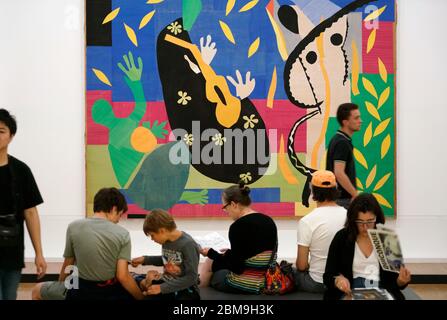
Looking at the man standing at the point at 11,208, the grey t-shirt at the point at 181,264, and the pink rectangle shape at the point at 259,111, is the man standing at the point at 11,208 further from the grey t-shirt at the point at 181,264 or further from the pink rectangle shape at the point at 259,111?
the pink rectangle shape at the point at 259,111

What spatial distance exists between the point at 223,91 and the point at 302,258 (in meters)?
2.55

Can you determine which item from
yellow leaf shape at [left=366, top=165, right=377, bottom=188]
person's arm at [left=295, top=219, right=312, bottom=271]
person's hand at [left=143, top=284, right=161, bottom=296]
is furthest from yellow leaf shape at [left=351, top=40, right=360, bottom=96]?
person's hand at [left=143, top=284, right=161, bottom=296]

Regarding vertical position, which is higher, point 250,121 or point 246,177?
point 250,121

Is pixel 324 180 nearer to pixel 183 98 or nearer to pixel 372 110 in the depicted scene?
pixel 372 110

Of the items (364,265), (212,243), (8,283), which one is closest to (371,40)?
(212,243)

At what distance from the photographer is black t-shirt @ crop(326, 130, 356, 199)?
5.30 metres

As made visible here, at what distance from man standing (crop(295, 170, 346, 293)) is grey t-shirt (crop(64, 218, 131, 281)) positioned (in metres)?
1.26

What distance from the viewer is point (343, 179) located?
207 inches

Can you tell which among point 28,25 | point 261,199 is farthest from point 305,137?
point 28,25

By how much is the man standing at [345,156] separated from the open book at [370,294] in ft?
5.69

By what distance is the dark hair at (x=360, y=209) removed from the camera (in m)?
3.69

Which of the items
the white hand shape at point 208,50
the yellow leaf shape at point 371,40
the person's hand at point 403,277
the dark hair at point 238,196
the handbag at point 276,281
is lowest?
the handbag at point 276,281

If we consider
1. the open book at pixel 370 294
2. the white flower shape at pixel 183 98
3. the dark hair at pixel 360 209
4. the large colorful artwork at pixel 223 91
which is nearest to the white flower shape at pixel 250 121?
the large colorful artwork at pixel 223 91

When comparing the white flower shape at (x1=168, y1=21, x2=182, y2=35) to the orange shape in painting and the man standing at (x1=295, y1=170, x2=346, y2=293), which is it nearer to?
the orange shape in painting
